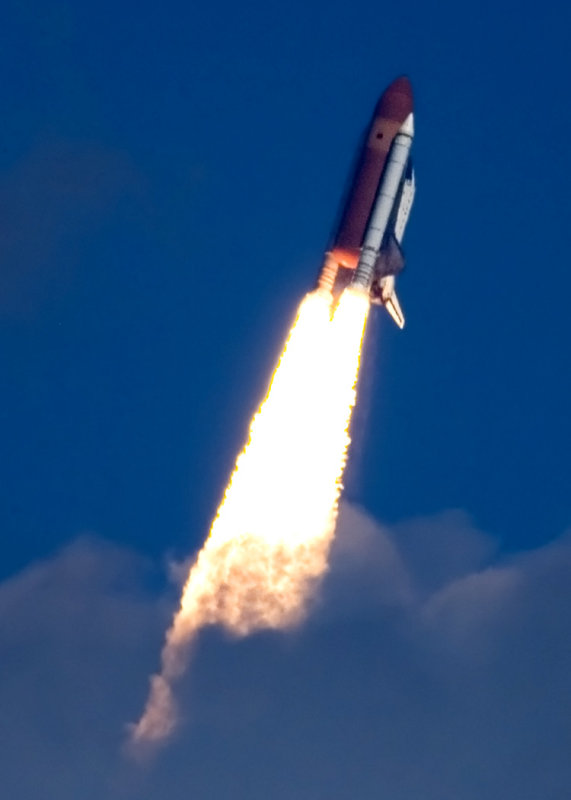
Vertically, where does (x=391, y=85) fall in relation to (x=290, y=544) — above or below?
above

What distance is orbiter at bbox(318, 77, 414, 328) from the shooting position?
416ft

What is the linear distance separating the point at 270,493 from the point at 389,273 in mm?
7379

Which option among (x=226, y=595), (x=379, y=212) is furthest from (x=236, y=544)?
(x=379, y=212)

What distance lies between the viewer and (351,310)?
127 m

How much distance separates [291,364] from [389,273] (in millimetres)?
4216

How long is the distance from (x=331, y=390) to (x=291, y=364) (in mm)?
1412

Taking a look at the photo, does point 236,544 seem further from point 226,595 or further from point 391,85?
point 391,85

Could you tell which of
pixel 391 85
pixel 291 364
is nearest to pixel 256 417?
→ pixel 291 364

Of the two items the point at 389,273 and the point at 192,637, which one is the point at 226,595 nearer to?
the point at 192,637

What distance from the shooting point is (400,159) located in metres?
128

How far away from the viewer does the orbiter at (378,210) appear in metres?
127

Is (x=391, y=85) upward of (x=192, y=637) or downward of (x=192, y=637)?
upward

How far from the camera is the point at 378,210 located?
12675cm

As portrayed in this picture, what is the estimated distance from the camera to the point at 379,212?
12675 cm
